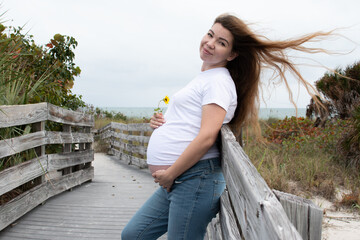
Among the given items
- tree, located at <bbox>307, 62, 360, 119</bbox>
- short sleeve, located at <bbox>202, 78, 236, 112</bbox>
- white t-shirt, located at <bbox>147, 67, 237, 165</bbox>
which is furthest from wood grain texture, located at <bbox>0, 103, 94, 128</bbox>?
tree, located at <bbox>307, 62, 360, 119</bbox>

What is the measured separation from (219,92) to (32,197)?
330 cm

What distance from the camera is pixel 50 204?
4.56 meters

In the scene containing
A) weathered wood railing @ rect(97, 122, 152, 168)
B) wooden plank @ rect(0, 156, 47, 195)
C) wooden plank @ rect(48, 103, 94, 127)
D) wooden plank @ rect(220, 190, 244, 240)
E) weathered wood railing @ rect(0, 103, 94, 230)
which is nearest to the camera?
wooden plank @ rect(220, 190, 244, 240)

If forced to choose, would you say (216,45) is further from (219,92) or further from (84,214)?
(84,214)

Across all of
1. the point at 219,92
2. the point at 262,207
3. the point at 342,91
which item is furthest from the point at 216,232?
the point at 342,91

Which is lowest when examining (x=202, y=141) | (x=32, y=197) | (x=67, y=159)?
(x=32, y=197)

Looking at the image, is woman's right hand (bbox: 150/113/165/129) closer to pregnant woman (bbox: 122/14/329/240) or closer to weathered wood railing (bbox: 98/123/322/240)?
pregnant woman (bbox: 122/14/329/240)

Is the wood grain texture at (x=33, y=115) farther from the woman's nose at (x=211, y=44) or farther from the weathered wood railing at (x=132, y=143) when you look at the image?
the weathered wood railing at (x=132, y=143)

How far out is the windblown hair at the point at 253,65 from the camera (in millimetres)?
2020

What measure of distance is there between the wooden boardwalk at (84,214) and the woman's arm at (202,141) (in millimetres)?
2143

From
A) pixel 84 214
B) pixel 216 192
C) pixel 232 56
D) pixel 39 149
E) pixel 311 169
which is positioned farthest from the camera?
pixel 311 169

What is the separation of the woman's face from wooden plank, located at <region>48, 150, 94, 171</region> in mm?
3475

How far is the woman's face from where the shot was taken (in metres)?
1.95

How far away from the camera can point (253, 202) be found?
1020mm
